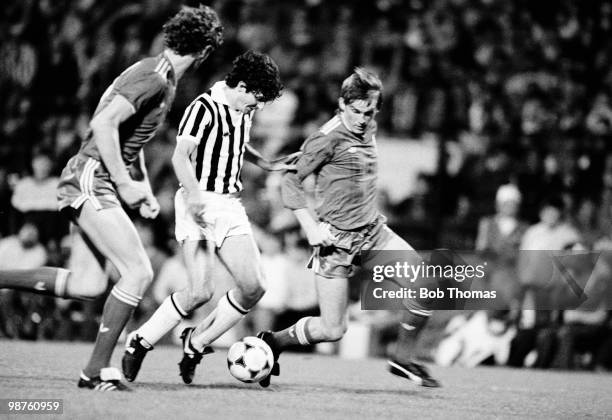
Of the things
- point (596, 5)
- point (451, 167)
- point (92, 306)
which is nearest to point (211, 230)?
point (92, 306)

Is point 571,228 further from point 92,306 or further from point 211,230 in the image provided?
point 211,230

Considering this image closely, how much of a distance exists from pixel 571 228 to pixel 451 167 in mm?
3260

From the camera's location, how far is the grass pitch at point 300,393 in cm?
570

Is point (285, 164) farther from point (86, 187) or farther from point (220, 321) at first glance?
point (86, 187)

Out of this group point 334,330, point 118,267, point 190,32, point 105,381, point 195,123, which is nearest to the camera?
point 105,381

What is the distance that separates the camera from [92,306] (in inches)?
480

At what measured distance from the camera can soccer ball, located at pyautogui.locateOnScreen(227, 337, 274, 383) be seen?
23.1ft

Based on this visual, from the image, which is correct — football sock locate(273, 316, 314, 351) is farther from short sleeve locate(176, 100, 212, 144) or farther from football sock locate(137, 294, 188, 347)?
short sleeve locate(176, 100, 212, 144)

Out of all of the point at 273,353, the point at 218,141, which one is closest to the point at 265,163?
the point at 218,141

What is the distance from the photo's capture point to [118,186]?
19.5ft

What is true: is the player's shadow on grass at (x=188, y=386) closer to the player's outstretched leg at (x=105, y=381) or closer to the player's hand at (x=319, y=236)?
the player's outstretched leg at (x=105, y=381)

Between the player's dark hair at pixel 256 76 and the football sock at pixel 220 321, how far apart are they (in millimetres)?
1336

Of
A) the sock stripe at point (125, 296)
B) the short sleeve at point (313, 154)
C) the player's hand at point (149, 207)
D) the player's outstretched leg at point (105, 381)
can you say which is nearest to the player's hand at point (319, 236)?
the short sleeve at point (313, 154)

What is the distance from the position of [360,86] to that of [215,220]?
135 cm
